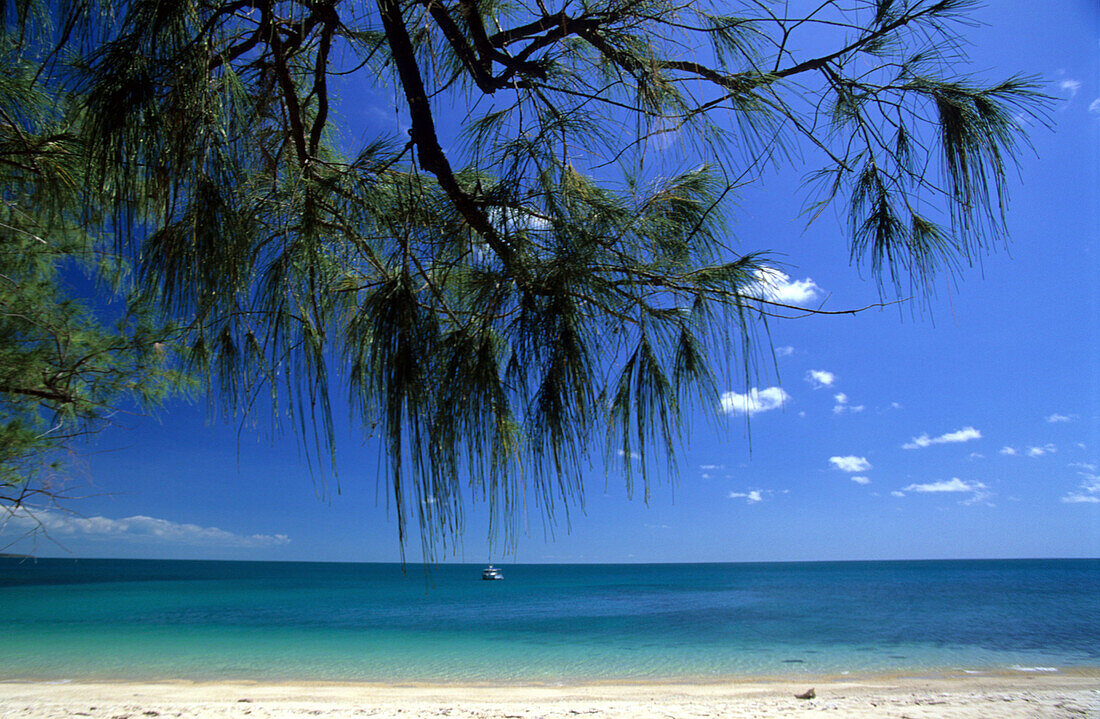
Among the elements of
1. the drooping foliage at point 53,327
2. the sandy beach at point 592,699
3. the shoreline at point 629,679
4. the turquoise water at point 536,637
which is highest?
the drooping foliage at point 53,327

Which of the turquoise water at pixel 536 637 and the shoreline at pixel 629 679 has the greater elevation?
the shoreline at pixel 629 679

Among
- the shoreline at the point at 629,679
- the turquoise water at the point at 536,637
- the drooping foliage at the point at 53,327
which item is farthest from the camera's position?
the turquoise water at the point at 536,637

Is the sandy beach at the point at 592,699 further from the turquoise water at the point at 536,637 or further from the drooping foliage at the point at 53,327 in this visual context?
the drooping foliage at the point at 53,327

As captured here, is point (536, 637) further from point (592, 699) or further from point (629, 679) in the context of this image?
point (592, 699)

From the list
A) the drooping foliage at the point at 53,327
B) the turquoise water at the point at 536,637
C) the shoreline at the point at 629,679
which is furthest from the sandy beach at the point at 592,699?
the drooping foliage at the point at 53,327

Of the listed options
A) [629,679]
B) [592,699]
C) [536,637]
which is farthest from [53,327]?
[536,637]

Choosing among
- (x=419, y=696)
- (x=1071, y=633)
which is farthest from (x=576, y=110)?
(x=1071, y=633)

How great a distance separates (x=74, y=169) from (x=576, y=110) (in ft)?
4.00

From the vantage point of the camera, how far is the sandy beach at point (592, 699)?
17.6 ft

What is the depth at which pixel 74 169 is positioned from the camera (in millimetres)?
1514

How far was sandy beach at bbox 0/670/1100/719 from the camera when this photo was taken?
536 centimetres

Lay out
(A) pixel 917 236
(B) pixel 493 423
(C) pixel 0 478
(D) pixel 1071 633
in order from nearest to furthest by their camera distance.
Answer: (B) pixel 493 423 < (A) pixel 917 236 < (C) pixel 0 478 < (D) pixel 1071 633

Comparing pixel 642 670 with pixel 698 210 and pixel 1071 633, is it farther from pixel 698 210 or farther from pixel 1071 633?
pixel 1071 633

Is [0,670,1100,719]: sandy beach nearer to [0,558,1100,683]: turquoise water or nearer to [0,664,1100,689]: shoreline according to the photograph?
[0,664,1100,689]: shoreline
